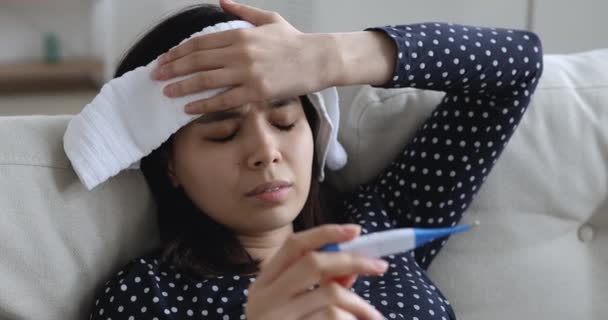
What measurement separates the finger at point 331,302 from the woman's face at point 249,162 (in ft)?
1.04

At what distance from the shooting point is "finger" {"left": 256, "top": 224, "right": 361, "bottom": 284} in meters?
0.69

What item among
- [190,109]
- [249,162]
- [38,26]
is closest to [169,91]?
[190,109]

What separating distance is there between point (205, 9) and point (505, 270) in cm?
62

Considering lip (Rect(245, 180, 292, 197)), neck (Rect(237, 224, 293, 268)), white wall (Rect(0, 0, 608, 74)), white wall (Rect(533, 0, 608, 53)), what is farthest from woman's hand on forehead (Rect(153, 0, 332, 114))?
white wall (Rect(533, 0, 608, 53))

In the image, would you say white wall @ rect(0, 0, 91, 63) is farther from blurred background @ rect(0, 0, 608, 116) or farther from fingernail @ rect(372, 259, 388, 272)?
fingernail @ rect(372, 259, 388, 272)

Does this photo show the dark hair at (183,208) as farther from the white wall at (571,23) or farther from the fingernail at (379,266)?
the white wall at (571,23)

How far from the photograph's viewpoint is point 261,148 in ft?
3.36

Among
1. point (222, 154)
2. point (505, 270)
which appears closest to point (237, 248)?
point (222, 154)

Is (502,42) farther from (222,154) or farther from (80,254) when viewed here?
(80,254)

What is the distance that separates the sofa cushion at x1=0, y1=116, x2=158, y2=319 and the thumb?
0.28 m

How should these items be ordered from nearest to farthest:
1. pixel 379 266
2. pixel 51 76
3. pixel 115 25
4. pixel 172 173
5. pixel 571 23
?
pixel 379 266 < pixel 172 173 < pixel 571 23 < pixel 115 25 < pixel 51 76

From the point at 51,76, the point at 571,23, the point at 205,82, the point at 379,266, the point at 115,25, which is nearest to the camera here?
the point at 379,266

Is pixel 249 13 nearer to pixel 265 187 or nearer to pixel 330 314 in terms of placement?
pixel 265 187

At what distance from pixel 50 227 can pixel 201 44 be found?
0.31 m
